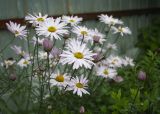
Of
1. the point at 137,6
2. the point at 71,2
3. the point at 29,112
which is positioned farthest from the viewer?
the point at 137,6

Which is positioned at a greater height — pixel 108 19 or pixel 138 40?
pixel 108 19

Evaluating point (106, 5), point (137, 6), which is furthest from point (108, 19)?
point (137, 6)

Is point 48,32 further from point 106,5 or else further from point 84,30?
point 106,5

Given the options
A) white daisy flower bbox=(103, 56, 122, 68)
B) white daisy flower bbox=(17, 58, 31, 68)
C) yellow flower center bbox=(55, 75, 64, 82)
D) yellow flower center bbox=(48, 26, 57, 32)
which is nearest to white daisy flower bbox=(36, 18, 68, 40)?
yellow flower center bbox=(48, 26, 57, 32)

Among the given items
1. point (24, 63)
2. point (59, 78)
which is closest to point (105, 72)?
point (24, 63)

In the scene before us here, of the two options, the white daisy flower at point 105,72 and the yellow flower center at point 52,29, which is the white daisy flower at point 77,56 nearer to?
the yellow flower center at point 52,29

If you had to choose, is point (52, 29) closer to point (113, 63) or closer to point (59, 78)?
point (59, 78)

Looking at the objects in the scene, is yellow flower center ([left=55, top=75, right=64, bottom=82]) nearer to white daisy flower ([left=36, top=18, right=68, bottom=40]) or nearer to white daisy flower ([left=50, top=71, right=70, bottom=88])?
white daisy flower ([left=50, top=71, right=70, bottom=88])

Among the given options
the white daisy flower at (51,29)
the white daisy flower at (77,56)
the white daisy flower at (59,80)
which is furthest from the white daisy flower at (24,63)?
the white daisy flower at (77,56)
